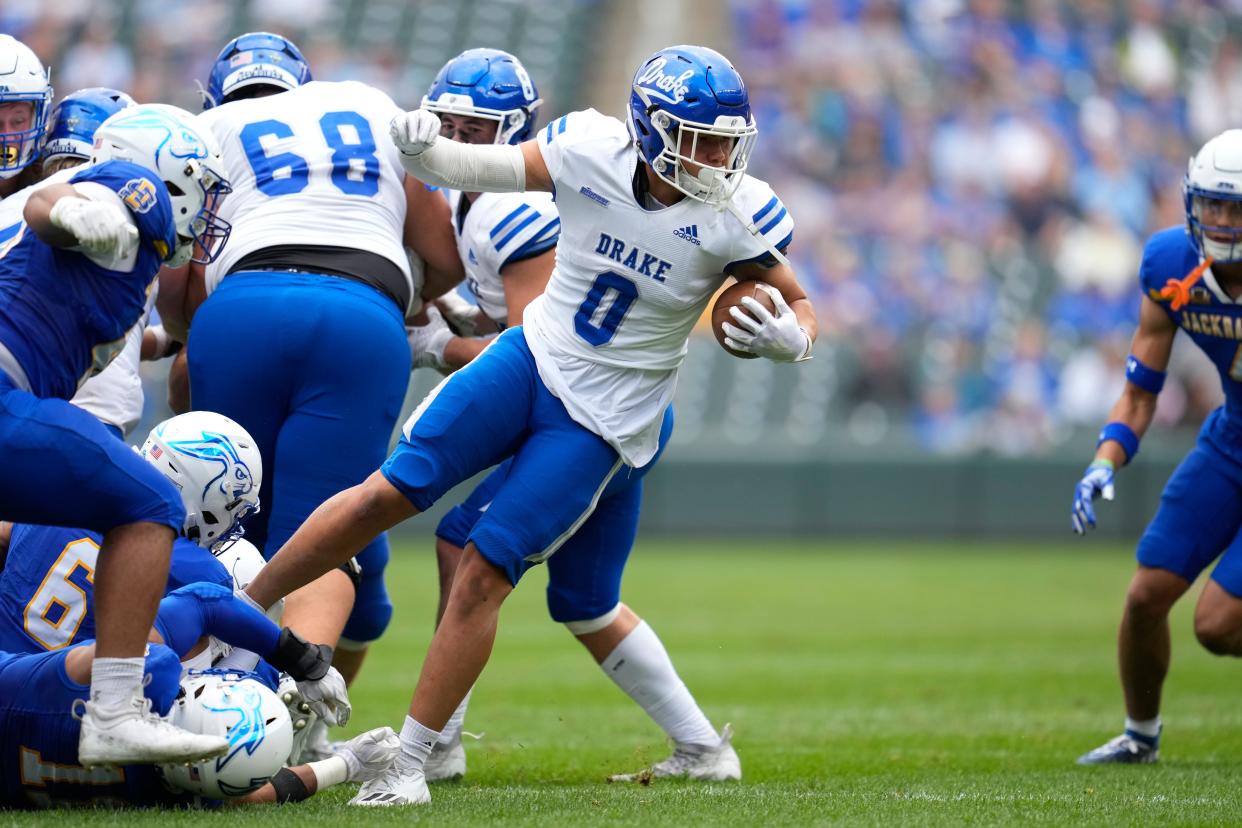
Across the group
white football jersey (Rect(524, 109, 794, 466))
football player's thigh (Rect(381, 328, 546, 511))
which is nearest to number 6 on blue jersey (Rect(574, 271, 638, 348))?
white football jersey (Rect(524, 109, 794, 466))

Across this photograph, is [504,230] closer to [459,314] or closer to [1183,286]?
[459,314]

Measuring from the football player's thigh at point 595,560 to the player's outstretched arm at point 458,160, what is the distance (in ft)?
3.28

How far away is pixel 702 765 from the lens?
16.2 ft

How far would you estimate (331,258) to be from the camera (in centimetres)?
477

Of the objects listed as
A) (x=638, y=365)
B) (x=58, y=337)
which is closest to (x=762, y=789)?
(x=638, y=365)

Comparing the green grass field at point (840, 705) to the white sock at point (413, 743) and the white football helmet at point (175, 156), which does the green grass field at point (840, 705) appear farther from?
the white football helmet at point (175, 156)

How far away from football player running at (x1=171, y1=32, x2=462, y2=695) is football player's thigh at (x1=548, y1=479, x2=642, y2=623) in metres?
0.64

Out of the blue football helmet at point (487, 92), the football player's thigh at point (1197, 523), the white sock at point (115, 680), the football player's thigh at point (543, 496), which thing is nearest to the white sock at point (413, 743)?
the football player's thigh at point (543, 496)

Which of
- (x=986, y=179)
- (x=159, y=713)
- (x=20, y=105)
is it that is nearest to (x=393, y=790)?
(x=159, y=713)

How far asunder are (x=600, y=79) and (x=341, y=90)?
46.6 feet

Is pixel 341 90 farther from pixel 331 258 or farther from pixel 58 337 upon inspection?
pixel 58 337

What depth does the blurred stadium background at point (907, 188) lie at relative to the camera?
15.4 meters

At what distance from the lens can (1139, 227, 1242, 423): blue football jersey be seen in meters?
5.39

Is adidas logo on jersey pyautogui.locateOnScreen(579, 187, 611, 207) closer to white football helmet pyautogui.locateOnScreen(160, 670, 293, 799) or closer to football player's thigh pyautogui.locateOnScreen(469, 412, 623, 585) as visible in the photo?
football player's thigh pyautogui.locateOnScreen(469, 412, 623, 585)
